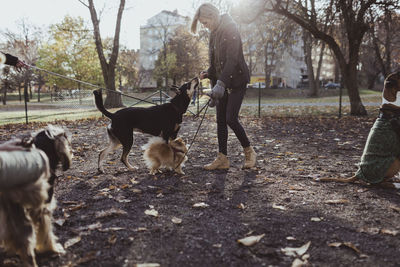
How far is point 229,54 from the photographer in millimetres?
4582

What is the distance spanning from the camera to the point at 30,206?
2.08 metres

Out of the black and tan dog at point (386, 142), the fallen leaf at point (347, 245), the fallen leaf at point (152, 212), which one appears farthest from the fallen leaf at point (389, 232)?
the fallen leaf at point (152, 212)

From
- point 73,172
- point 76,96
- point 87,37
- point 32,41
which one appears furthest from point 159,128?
point 32,41

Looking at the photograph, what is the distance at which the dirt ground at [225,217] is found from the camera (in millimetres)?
2447

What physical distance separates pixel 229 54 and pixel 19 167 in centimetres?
342

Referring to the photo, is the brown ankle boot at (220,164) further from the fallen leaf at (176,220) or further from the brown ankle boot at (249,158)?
the fallen leaf at (176,220)

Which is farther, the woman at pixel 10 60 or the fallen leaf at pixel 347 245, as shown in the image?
the woman at pixel 10 60

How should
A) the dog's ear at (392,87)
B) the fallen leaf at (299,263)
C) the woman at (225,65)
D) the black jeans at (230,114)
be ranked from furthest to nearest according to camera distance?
1. the black jeans at (230,114)
2. the woman at (225,65)
3. the dog's ear at (392,87)
4. the fallen leaf at (299,263)

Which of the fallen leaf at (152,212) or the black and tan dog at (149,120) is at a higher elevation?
the black and tan dog at (149,120)

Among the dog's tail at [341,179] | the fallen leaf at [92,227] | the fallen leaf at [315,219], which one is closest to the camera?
the fallen leaf at [92,227]

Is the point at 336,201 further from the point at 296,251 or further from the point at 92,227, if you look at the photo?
the point at 92,227

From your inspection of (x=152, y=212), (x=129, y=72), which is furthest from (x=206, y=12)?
(x=129, y=72)

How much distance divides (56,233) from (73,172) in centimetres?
249

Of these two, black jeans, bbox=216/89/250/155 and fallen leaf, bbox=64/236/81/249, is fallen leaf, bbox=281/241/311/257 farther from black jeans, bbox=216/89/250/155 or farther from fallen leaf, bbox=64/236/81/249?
black jeans, bbox=216/89/250/155
